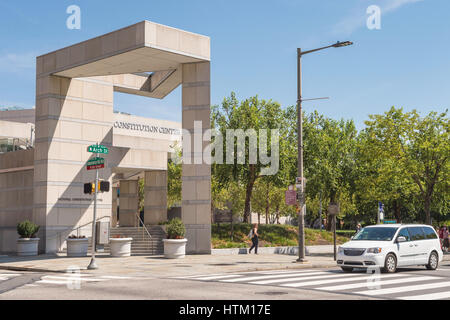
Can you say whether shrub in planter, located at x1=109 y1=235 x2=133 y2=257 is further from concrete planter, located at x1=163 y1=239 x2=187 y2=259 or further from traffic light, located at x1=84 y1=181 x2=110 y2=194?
traffic light, located at x1=84 y1=181 x2=110 y2=194

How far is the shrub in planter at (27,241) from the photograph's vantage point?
28.3 metres

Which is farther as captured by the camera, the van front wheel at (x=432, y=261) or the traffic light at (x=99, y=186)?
the traffic light at (x=99, y=186)

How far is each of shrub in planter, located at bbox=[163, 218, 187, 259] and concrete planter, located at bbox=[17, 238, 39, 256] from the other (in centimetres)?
807

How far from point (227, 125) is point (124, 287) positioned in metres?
25.5

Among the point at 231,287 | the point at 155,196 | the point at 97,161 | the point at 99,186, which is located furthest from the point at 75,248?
the point at 231,287

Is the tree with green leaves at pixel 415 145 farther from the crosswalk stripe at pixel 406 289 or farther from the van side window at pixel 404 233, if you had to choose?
the crosswalk stripe at pixel 406 289

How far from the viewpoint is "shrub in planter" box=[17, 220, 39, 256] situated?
92.9 feet

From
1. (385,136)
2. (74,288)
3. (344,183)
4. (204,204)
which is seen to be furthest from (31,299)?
(344,183)

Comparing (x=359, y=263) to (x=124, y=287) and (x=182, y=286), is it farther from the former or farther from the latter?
(x=124, y=287)

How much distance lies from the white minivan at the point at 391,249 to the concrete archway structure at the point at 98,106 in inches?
438

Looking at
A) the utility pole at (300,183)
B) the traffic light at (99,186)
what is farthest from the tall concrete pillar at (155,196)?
the traffic light at (99,186)

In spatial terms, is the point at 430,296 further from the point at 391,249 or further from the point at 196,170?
the point at 196,170

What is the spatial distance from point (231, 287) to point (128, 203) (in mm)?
27903
